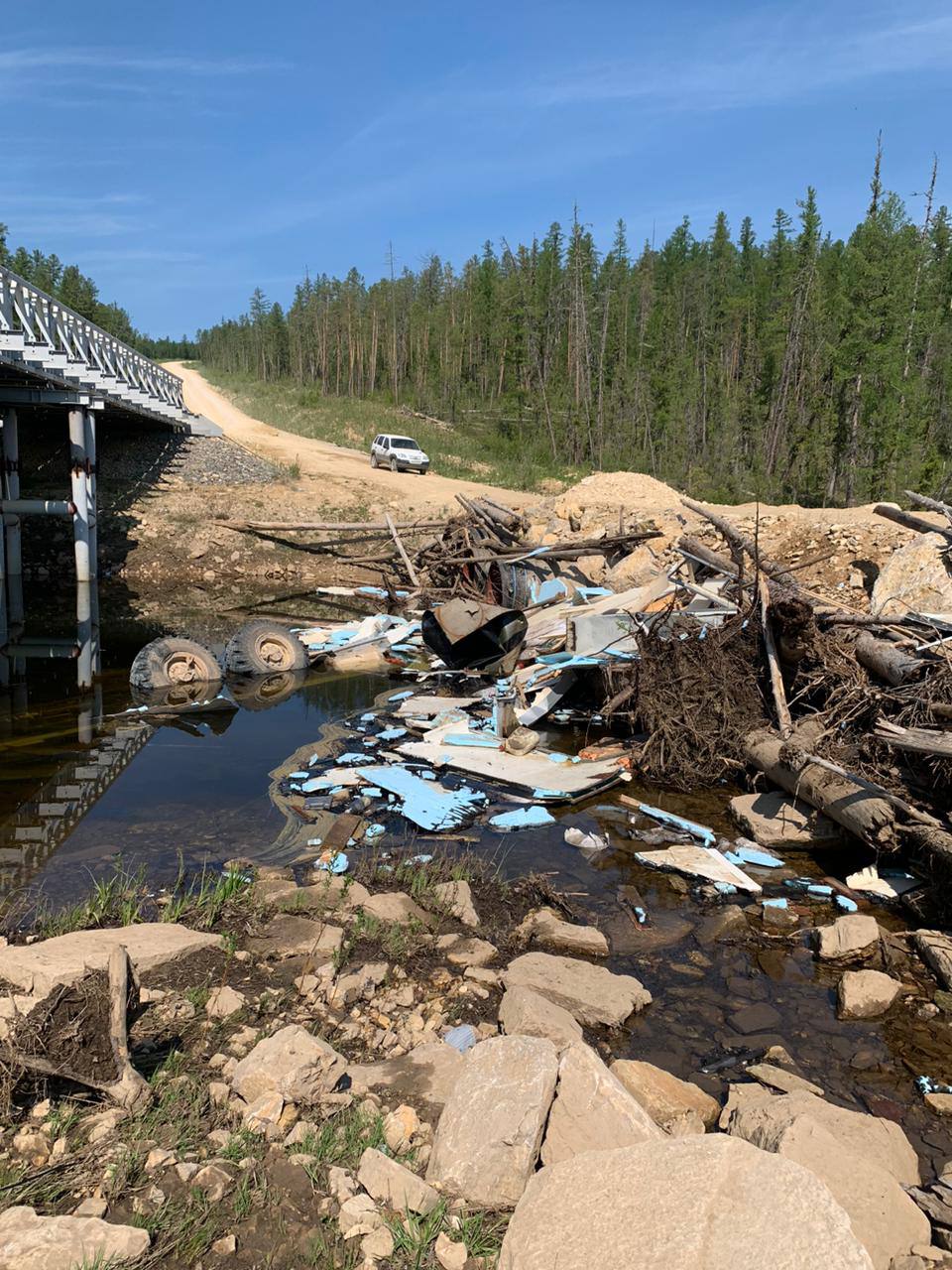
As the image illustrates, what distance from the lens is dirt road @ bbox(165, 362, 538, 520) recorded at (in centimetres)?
2520

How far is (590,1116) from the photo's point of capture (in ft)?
10.8

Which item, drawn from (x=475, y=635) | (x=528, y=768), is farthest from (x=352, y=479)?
(x=528, y=768)

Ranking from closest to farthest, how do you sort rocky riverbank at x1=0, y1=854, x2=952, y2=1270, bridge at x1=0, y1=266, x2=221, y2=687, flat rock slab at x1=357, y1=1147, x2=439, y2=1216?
rocky riverbank at x1=0, y1=854, x2=952, y2=1270 → flat rock slab at x1=357, y1=1147, x2=439, y2=1216 → bridge at x1=0, y1=266, x2=221, y2=687

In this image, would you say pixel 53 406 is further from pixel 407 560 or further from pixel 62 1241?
pixel 62 1241

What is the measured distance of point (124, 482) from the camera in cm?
2362

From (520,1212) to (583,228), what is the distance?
47.1 metres

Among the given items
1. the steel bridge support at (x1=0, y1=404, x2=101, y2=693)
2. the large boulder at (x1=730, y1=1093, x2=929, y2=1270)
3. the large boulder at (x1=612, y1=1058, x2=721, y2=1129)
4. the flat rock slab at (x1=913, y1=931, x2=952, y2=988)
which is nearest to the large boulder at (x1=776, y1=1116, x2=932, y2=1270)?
the large boulder at (x1=730, y1=1093, x2=929, y2=1270)

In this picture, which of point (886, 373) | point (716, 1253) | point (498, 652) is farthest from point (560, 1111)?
point (886, 373)

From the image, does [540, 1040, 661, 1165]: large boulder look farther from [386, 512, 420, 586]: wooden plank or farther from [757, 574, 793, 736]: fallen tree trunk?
[386, 512, 420, 586]: wooden plank

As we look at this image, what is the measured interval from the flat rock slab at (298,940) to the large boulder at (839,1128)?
244cm

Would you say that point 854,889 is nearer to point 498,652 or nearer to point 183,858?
point 183,858

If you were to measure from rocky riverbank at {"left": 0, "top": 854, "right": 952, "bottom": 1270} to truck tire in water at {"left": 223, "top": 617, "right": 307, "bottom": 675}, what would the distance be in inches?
323

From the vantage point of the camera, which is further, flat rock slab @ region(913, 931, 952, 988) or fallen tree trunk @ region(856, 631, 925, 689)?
fallen tree trunk @ region(856, 631, 925, 689)

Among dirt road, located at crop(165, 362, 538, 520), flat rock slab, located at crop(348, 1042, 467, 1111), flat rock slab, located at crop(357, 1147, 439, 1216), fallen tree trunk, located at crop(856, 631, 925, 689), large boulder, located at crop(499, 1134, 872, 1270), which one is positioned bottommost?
flat rock slab, located at crop(348, 1042, 467, 1111)
